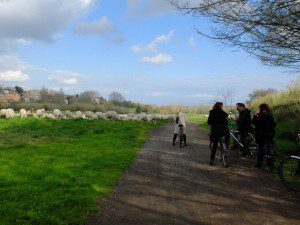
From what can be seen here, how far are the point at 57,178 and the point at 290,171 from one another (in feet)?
20.9

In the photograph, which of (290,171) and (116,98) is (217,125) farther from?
(116,98)

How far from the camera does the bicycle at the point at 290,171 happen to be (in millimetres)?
9383

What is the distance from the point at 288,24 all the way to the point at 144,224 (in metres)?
6.77

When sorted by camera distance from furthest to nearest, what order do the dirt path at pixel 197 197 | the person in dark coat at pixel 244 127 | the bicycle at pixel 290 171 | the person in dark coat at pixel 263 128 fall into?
the person in dark coat at pixel 244 127
the person in dark coat at pixel 263 128
the bicycle at pixel 290 171
the dirt path at pixel 197 197

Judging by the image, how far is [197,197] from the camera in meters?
8.25

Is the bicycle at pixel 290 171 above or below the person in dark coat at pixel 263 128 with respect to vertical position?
below

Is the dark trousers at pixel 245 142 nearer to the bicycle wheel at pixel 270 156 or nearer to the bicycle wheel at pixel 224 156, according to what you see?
the bicycle wheel at pixel 224 156

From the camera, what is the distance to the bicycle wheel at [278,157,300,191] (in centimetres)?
939

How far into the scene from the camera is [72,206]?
7230mm

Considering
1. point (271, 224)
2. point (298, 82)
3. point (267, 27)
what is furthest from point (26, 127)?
point (271, 224)

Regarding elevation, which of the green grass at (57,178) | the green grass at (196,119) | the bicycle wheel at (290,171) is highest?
the green grass at (196,119)

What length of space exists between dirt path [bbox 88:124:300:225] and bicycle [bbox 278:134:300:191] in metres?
0.31

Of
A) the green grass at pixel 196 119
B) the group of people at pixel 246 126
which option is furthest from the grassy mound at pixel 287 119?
the green grass at pixel 196 119

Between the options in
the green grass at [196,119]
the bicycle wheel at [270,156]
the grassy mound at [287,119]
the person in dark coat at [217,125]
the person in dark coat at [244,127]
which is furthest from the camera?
the green grass at [196,119]
